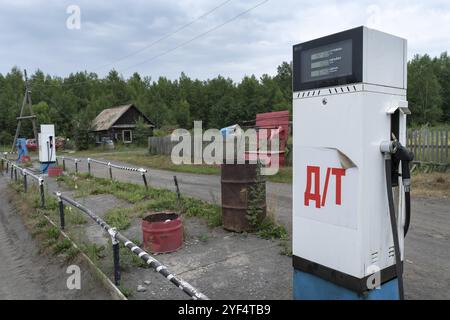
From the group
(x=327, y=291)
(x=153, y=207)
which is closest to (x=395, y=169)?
(x=327, y=291)

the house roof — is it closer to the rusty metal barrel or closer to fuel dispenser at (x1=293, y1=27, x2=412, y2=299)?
the rusty metal barrel

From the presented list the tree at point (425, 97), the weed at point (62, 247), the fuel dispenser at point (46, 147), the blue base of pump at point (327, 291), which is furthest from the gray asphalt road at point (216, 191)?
the tree at point (425, 97)

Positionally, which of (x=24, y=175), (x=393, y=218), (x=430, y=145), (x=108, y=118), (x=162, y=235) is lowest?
(x=162, y=235)

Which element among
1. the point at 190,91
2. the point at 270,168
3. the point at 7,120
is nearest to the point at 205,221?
the point at 270,168

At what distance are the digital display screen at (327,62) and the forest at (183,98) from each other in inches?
1725

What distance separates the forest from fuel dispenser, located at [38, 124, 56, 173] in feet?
88.1

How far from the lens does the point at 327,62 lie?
2.98 m

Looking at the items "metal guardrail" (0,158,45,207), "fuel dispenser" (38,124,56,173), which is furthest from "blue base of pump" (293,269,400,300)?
"fuel dispenser" (38,124,56,173)

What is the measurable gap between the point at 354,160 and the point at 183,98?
244 ft

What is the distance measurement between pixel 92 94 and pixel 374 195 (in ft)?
267

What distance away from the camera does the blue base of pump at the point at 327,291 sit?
295 centimetres

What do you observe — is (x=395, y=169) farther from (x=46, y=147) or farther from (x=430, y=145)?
(x=46, y=147)

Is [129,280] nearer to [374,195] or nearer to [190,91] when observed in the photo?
[374,195]

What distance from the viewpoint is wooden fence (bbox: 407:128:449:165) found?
12117 millimetres
